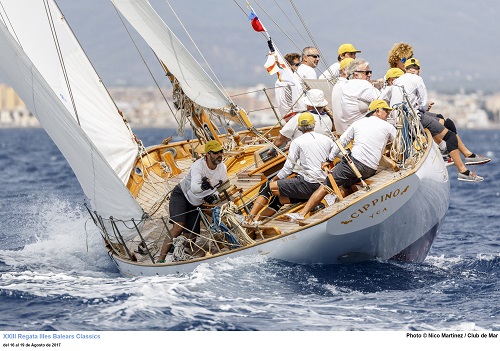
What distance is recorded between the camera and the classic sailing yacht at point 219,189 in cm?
1127

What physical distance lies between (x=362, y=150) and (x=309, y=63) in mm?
2768

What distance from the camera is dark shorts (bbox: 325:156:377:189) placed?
38.7 feet

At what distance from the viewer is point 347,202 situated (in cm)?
1121

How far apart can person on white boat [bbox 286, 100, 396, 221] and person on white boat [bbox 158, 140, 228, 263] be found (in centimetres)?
98

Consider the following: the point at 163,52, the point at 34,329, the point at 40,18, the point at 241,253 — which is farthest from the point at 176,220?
the point at 40,18

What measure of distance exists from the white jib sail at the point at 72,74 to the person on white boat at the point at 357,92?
3350mm

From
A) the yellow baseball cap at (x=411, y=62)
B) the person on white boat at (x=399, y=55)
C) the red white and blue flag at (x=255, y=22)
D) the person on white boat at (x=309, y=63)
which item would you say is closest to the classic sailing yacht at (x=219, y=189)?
the yellow baseball cap at (x=411, y=62)

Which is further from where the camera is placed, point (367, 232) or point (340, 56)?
point (340, 56)

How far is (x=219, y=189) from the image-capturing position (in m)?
12.0

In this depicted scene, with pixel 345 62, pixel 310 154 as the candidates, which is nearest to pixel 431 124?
pixel 345 62

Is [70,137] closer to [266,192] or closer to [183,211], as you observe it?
[183,211]

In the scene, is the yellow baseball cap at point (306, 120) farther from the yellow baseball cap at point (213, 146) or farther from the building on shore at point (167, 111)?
the building on shore at point (167, 111)

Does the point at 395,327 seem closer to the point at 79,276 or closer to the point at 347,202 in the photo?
the point at 347,202

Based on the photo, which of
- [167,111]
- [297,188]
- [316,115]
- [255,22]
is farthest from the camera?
[167,111]
